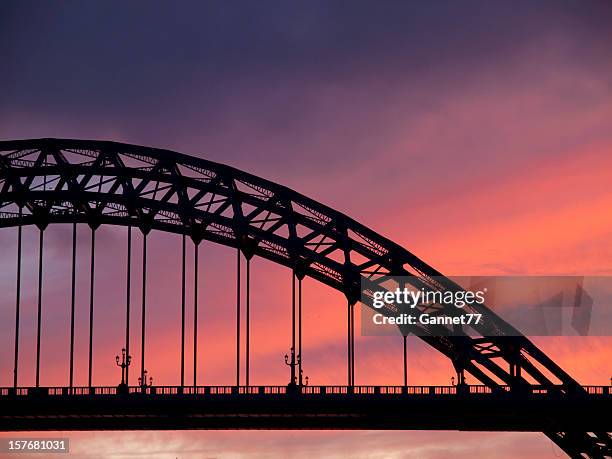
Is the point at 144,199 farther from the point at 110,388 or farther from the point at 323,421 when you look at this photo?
the point at 323,421

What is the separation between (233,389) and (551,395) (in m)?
21.2

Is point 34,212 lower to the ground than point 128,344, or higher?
higher

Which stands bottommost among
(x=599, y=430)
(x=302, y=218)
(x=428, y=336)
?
(x=599, y=430)

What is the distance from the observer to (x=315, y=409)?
10319cm

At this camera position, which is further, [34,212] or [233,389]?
[34,212]

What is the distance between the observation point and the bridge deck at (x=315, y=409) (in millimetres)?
101688

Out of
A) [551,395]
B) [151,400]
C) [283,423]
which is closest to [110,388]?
[151,400]

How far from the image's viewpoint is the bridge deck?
102 m

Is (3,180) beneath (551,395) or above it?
above

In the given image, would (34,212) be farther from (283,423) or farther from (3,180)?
(283,423)

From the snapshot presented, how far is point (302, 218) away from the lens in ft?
346

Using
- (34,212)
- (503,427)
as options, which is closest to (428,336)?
(503,427)

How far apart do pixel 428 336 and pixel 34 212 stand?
97.5ft

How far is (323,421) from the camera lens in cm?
10625
